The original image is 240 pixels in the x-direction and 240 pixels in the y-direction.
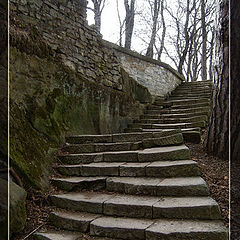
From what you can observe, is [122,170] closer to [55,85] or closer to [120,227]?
[120,227]

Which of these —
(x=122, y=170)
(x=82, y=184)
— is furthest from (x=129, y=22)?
(x=82, y=184)

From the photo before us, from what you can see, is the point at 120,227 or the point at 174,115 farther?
the point at 174,115

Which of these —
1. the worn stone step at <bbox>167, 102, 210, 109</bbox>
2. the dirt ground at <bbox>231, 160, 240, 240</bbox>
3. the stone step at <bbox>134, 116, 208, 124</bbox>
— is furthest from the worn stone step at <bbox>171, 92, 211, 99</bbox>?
the dirt ground at <bbox>231, 160, 240, 240</bbox>

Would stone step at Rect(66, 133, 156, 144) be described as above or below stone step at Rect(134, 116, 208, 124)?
below

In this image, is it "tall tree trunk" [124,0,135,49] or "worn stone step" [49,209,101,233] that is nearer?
"worn stone step" [49,209,101,233]

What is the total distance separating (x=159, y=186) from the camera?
2.30 meters

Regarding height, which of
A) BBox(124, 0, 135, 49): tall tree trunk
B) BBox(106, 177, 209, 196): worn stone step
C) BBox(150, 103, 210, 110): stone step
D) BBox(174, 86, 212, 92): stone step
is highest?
BBox(124, 0, 135, 49): tall tree trunk

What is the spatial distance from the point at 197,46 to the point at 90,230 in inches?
585

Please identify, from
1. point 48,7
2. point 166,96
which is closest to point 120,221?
point 48,7

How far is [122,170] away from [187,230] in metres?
1.13

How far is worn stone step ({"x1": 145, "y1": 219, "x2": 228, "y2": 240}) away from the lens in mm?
1699

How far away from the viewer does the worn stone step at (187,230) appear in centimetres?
170

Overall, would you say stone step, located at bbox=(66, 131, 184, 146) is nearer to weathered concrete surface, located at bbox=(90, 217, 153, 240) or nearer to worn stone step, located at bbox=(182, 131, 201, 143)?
worn stone step, located at bbox=(182, 131, 201, 143)

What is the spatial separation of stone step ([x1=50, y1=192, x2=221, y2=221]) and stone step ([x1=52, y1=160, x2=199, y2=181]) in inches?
7.7
